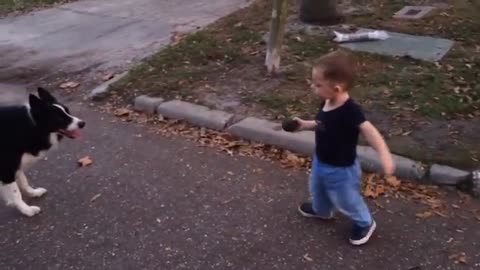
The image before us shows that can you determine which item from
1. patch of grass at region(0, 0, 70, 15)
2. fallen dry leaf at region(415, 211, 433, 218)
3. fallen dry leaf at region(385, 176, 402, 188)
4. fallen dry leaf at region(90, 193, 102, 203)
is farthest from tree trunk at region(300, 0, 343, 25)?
patch of grass at region(0, 0, 70, 15)

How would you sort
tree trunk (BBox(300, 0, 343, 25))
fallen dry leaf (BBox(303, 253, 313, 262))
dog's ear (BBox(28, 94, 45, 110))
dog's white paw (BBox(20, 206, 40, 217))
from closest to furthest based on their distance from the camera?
fallen dry leaf (BBox(303, 253, 313, 262))
dog's ear (BBox(28, 94, 45, 110))
dog's white paw (BBox(20, 206, 40, 217))
tree trunk (BBox(300, 0, 343, 25))

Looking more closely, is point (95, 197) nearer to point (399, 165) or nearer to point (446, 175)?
point (399, 165)

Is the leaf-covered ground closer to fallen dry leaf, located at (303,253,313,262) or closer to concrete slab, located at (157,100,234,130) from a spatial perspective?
concrete slab, located at (157,100,234,130)

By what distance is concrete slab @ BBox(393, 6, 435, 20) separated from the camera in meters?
7.89

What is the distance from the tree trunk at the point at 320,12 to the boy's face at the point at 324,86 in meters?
4.33

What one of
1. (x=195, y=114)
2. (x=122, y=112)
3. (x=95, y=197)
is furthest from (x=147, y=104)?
(x=95, y=197)

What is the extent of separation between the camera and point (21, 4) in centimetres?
1062

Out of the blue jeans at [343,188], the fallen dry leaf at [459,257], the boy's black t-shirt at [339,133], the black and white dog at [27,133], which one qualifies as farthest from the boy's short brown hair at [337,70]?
the black and white dog at [27,133]

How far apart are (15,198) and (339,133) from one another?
2.08 metres

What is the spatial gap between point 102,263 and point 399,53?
Answer: 4130mm

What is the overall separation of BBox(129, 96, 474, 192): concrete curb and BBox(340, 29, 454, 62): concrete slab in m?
2.06

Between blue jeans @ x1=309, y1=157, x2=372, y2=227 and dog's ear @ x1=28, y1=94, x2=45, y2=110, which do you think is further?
dog's ear @ x1=28, y1=94, x2=45, y2=110

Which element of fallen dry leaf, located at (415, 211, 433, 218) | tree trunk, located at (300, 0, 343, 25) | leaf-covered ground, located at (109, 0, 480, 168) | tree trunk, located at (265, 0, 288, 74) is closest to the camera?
fallen dry leaf, located at (415, 211, 433, 218)

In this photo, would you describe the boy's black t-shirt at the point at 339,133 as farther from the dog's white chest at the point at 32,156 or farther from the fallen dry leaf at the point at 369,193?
the dog's white chest at the point at 32,156
